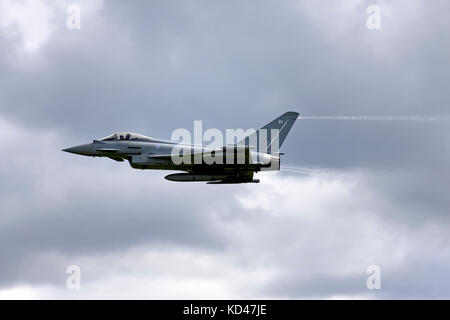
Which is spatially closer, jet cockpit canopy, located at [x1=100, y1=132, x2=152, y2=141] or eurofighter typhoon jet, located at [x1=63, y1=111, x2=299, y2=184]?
eurofighter typhoon jet, located at [x1=63, y1=111, x2=299, y2=184]

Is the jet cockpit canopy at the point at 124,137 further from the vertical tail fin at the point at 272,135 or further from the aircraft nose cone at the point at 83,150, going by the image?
the vertical tail fin at the point at 272,135

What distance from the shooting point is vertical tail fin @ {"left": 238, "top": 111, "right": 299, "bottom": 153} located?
4897cm

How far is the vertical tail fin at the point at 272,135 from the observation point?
49.0 m

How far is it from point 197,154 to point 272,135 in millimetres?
4728

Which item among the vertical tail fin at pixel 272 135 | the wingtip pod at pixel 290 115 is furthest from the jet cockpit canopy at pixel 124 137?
the wingtip pod at pixel 290 115

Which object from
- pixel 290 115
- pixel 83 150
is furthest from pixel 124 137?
pixel 290 115

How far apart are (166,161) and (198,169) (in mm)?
1915

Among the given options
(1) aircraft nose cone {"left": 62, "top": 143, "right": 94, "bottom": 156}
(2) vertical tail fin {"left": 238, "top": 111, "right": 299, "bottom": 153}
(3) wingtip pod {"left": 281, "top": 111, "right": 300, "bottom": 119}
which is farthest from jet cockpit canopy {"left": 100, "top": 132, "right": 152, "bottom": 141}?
(3) wingtip pod {"left": 281, "top": 111, "right": 300, "bottom": 119}

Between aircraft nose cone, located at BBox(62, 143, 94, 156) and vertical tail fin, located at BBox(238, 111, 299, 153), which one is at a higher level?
vertical tail fin, located at BBox(238, 111, 299, 153)

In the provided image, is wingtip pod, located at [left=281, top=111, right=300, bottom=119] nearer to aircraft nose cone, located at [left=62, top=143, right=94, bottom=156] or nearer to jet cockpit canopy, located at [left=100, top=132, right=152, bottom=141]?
jet cockpit canopy, located at [left=100, top=132, right=152, bottom=141]
